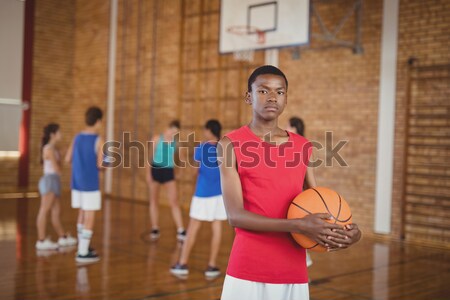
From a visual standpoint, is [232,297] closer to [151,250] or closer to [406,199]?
[151,250]

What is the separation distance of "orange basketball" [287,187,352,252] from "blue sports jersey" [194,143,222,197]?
9.56ft

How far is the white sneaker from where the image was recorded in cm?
615

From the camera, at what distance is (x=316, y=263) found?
5.79 metres

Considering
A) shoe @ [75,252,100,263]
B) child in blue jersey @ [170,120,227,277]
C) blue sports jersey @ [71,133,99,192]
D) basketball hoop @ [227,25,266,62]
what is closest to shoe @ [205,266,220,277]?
child in blue jersey @ [170,120,227,277]

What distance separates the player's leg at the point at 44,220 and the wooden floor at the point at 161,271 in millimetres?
134

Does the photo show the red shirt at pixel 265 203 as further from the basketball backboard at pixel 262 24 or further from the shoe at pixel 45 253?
the basketball backboard at pixel 262 24

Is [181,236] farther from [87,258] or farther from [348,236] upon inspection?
[348,236]

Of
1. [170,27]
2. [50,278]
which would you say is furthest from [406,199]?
[170,27]

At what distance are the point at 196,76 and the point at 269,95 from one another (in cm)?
833

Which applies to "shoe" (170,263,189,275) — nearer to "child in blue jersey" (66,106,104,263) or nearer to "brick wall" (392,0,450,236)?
"child in blue jersey" (66,106,104,263)

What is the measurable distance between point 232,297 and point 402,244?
573 cm

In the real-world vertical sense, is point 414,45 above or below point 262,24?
below

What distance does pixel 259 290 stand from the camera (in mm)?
1901

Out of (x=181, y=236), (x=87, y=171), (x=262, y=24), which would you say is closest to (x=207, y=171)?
(x=87, y=171)
